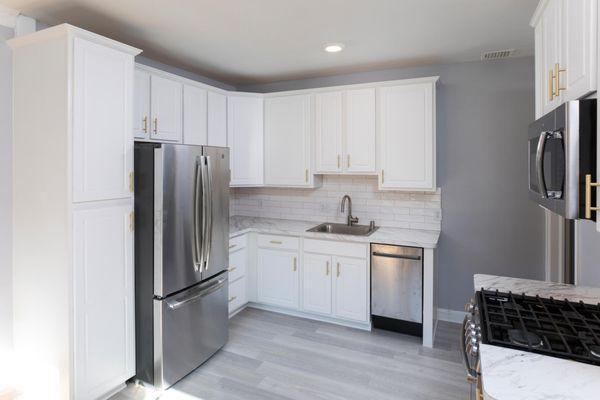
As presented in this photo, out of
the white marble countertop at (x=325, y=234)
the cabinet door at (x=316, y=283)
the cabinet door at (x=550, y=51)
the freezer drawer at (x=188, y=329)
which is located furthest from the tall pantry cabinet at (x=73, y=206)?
the cabinet door at (x=550, y=51)

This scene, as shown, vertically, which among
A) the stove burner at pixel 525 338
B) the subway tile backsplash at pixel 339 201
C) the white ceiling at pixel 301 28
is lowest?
the stove burner at pixel 525 338

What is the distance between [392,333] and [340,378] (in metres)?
0.89

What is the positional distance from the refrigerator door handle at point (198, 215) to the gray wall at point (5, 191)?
1.18 m

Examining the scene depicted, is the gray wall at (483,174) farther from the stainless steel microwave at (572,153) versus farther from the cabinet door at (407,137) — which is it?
the stainless steel microwave at (572,153)

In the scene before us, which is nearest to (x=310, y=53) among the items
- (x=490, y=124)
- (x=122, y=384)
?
(x=490, y=124)

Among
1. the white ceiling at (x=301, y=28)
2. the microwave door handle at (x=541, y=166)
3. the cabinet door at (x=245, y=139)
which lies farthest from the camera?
the cabinet door at (x=245, y=139)

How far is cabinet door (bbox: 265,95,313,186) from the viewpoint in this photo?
3752 mm

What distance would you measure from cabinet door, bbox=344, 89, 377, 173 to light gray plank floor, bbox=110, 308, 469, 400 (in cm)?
164

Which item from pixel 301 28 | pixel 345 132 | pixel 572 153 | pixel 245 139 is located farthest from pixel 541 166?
pixel 245 139

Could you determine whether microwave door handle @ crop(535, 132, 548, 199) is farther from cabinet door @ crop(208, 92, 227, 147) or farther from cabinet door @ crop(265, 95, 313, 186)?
cabinet door @ crop(208, 92, 227, 147)

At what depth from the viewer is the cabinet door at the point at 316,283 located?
133 inches

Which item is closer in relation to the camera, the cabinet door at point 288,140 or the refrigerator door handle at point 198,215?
the refrigerator door handle at point 198,215

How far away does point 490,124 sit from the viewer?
3297 mm

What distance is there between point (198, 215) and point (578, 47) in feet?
7.71
